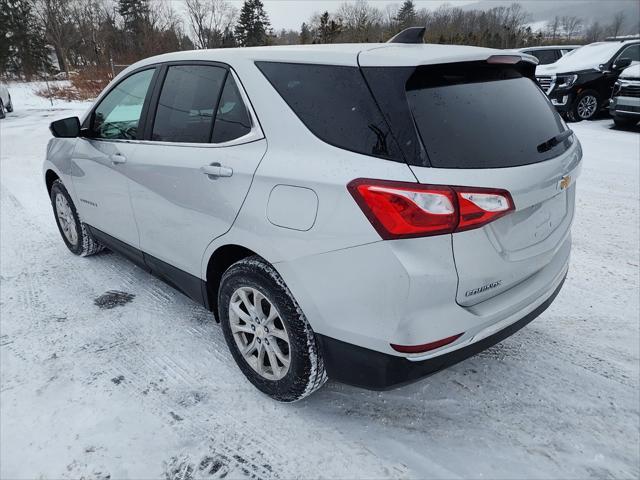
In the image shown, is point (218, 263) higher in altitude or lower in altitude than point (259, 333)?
higher

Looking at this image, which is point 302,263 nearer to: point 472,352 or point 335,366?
point 335,366

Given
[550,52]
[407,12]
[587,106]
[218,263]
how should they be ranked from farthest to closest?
[407,12], [550,52], [587,106], [218,263]

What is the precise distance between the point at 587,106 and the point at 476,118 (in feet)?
36.3

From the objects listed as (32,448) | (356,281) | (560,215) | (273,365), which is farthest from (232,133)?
(32,448)

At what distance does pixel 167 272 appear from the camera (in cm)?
284

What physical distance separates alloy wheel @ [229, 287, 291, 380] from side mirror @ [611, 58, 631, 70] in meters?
11.9

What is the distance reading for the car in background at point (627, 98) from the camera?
899cm

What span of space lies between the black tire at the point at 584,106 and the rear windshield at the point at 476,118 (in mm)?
10389

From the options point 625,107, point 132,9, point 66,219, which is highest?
point 132,9

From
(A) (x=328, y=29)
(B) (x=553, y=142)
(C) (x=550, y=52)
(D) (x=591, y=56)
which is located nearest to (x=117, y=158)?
(B) (x=553, y=142)

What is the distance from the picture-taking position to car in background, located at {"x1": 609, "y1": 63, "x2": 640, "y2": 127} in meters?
8.99

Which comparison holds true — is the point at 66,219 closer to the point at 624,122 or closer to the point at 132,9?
the point at 624,122

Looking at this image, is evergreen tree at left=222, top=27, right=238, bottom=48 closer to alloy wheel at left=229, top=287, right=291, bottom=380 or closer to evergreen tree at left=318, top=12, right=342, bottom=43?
evergreen tree at left=318, top=12, right=342, bottom=43

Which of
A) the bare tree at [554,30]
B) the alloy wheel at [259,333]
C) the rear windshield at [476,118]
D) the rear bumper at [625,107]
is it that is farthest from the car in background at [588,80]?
the bare tree at [554,30]
